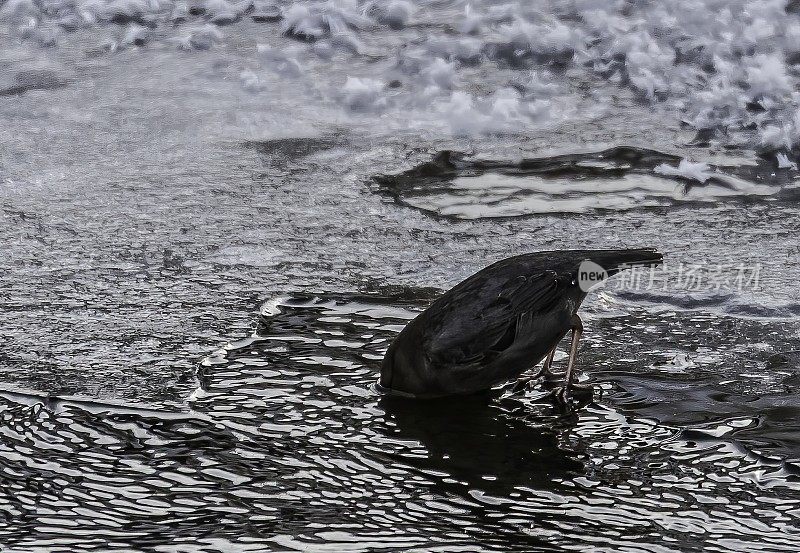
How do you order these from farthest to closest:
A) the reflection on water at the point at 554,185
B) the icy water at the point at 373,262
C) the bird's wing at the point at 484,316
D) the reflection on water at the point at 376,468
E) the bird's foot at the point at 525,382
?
the reflection on water at the point at 554,185
the bird's foot at the point at 525,382
the bird's wing at the point at 484,316
the icy water at the point at 373,262
the reflection on water at the point at 376,468

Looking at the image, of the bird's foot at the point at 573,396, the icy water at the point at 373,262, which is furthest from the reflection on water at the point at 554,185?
the bird's foot at the point at 573,396

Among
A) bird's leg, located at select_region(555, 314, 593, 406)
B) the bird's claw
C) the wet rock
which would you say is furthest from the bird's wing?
the wet rock

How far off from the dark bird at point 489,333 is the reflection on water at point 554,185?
1.46 meters

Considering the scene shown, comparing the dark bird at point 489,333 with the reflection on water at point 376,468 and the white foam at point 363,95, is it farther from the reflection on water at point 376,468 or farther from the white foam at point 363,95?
the white foam at point 363,95

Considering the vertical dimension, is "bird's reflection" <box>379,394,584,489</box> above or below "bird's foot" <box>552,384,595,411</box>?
below

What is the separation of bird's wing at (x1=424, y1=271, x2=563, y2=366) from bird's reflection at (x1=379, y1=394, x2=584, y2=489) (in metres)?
0.18

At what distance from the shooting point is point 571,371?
3.65m

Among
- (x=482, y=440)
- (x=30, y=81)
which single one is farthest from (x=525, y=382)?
(x=30, y=81)

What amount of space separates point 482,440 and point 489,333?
354mm

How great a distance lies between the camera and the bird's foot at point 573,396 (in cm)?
359

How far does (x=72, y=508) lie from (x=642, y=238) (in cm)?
270

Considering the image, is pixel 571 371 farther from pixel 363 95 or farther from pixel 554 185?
pixel 363 95

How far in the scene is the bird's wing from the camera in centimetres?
358

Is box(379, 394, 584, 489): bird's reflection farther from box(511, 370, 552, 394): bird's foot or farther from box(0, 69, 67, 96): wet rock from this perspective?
box(0, 69, 67, 96): wet rock
